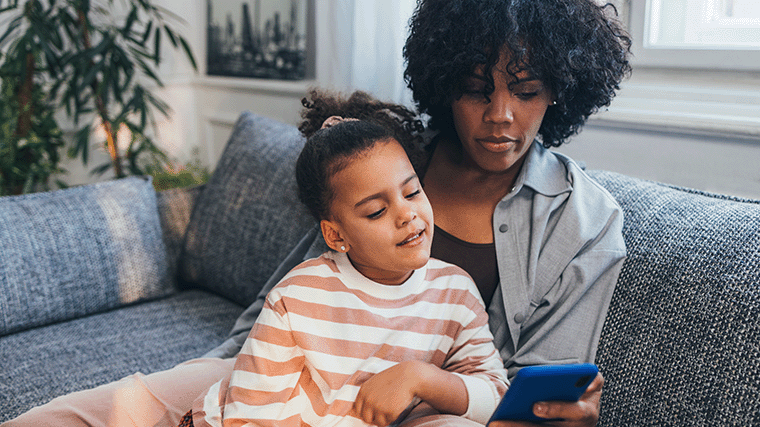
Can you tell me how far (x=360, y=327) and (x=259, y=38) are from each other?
220cm

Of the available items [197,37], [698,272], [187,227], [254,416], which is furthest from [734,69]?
[197,37]

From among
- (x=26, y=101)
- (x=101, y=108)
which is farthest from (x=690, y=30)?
(x=26, y=101)

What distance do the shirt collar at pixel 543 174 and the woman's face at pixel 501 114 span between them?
0.06m

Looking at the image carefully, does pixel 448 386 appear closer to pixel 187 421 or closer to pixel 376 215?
pixel 376 215

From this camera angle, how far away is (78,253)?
1779mm

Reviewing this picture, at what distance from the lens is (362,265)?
1.04 m

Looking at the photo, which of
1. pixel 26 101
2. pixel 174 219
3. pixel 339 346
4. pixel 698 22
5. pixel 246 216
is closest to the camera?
pixel 339 346

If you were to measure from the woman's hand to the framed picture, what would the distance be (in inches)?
80.2

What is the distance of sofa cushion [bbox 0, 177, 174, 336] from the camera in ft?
5.54

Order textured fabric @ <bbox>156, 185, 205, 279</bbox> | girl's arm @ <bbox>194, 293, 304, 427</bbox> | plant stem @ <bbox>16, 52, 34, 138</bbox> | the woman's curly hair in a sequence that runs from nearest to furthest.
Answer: girl's arm @ <bbox>194, 293, 304, 427</bbox> < the woman's curly hair < textured fabric @ <bbox>156, 185, 205, 279</bbox> < plant stem @ <bbox>16, 52, 34, 138</bbox>

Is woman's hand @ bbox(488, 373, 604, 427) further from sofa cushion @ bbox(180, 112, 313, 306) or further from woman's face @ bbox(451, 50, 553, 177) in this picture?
sofa cushion @ bbox(180, 112, 313, 306)

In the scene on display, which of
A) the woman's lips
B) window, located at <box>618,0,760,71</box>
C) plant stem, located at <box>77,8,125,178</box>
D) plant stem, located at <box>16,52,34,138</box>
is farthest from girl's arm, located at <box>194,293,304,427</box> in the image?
plant stem, located at <box>16,52,34,138</box>

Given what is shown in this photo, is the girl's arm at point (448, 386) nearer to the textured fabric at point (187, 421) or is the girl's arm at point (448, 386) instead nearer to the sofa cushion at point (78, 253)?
the textured fabric at point (187, 421)

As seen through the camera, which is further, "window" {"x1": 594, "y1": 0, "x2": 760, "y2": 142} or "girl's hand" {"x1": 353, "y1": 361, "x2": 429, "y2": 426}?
"window" {"x1": 594, "y1": 0, "x2": 760, "y2": 142}
